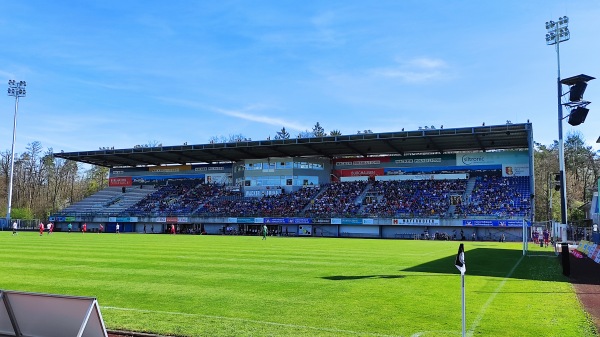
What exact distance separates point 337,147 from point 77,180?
6856 cm

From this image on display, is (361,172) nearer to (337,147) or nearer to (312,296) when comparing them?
(337,147)

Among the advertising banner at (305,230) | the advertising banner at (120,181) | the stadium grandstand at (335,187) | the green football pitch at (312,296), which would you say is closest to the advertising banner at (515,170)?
the stadium grandstand at (335,187)

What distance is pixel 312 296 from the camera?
40.8ft

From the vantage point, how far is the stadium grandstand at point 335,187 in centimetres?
5734

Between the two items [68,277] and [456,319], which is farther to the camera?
[68,277]

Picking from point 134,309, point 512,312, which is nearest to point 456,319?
point 512,312

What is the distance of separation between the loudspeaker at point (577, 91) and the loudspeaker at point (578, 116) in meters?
0.75

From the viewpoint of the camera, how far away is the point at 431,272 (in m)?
18.0

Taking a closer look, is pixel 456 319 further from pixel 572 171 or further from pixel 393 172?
pixel 572 171

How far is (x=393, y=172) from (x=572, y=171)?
141 feet

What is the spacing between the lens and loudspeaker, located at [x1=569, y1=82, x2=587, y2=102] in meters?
17.1

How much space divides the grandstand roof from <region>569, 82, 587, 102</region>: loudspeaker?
38501mm

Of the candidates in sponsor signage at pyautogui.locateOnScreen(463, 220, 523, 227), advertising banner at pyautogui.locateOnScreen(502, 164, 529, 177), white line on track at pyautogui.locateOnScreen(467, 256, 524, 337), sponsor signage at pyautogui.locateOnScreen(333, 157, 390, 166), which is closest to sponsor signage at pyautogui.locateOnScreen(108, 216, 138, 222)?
sponsor signage at pyautogui.locateOnScreen(333, 157, 390, 166)

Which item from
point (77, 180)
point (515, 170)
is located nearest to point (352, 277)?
point (515, 170)
